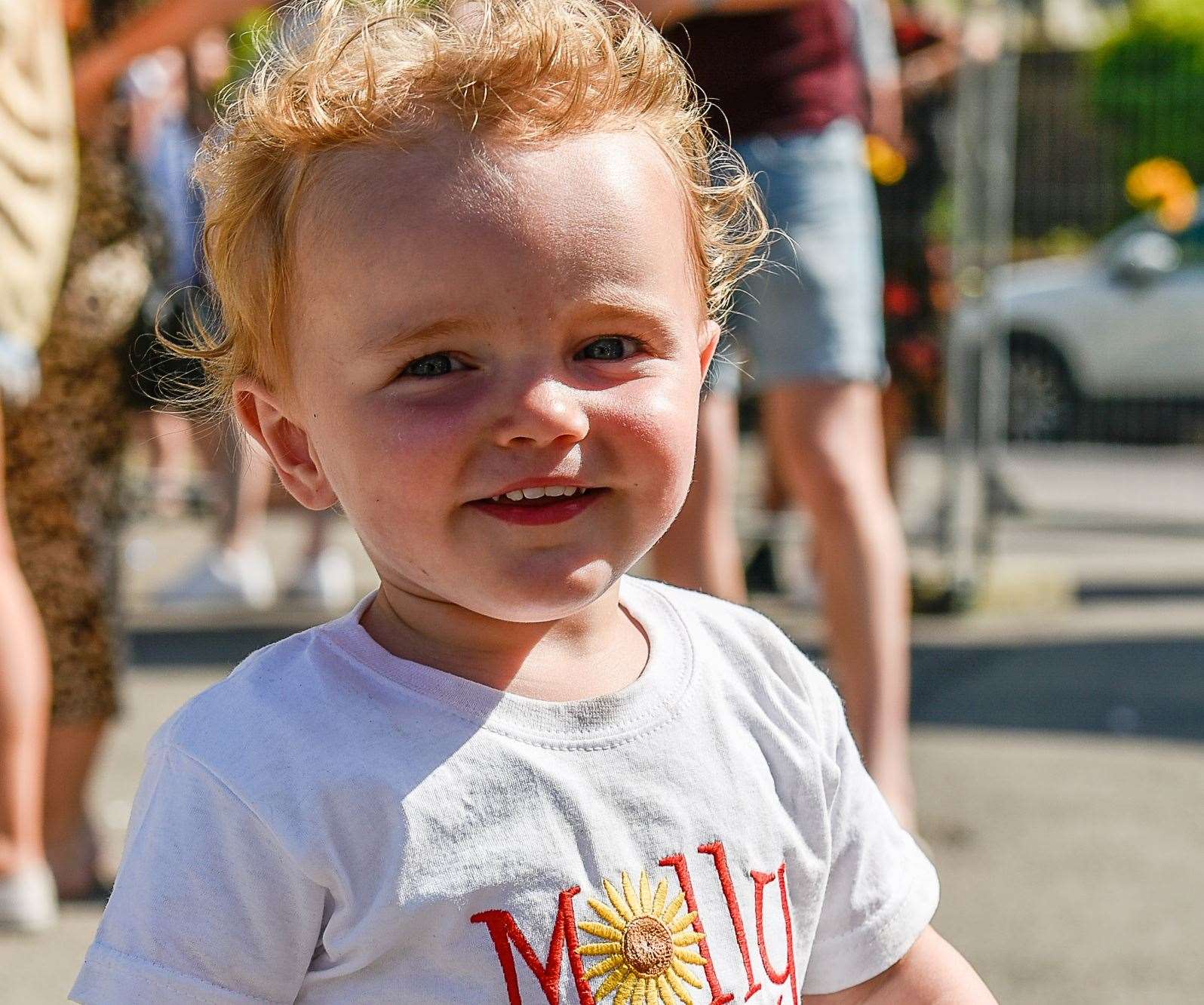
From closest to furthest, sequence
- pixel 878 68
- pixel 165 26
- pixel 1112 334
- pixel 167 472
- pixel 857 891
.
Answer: pixel 857 891
pixel 165 26
pixel 878 68
pixel 167 472
pixel 1112 334

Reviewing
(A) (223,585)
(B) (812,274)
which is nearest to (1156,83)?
(A) (223,585)

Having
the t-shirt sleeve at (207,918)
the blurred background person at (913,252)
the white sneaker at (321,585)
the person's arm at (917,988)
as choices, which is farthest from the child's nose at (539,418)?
the blurred background person at (913,252)

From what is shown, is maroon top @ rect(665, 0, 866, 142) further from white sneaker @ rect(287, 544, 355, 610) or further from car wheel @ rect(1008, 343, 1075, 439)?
car wheel @ rect(1008, 343, 1075, 439)

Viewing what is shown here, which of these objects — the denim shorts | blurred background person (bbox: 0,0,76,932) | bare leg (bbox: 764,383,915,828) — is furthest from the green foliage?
blurred background person (bbox: 0,0,76,932)

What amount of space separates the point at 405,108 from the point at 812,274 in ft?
6.54

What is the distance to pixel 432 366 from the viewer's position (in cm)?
140

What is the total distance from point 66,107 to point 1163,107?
12746 millimetres

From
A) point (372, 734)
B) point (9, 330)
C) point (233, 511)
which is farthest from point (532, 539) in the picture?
point (233, 511)

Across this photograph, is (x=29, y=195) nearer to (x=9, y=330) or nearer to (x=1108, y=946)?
(x=9, y=330)

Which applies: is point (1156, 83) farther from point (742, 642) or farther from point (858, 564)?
point (742, 642)

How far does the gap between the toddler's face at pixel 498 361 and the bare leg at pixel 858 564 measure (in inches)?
67.9

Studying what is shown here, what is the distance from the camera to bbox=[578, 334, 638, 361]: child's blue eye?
143 centimetres

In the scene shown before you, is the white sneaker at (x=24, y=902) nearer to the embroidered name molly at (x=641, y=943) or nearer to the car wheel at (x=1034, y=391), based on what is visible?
the embroidered name molly at (x=641, y=943)

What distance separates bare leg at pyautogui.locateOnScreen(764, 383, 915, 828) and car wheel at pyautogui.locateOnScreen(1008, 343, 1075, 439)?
28.7ft
